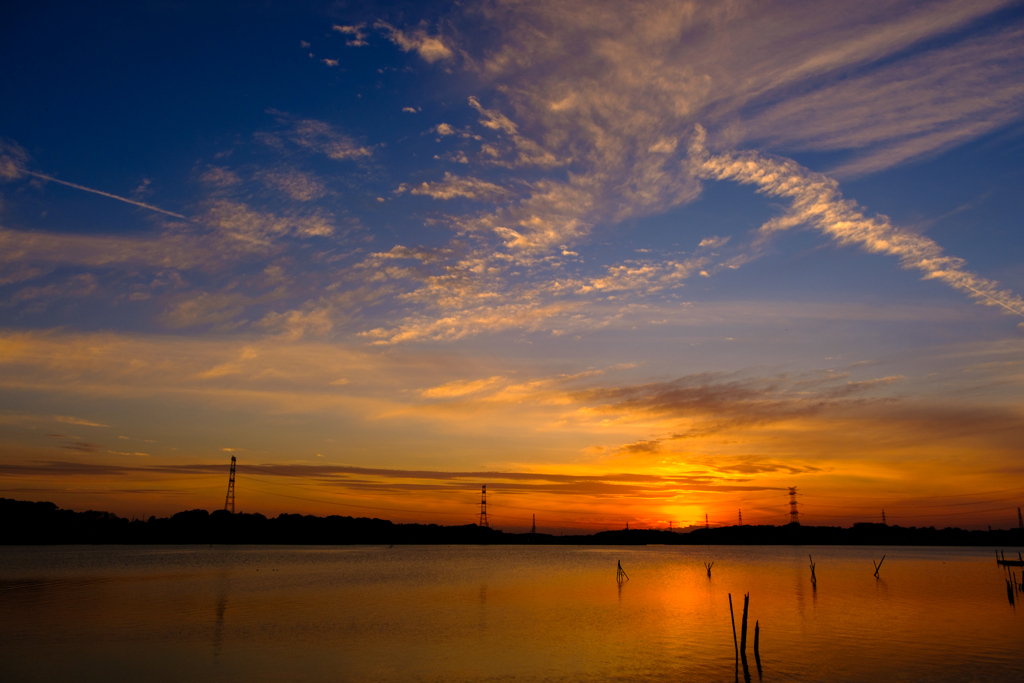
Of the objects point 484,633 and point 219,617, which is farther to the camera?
point 219,617

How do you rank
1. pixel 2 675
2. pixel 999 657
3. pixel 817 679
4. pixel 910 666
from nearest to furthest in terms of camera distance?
pixel 2 675
pixel 817 679
pixel 910 666
pixel 999 657

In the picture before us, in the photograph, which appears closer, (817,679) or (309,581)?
(817,679)

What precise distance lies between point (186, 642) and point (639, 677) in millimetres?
23191

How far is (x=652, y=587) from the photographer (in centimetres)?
7075

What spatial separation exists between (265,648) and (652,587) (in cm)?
4997

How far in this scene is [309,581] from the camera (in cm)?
7312

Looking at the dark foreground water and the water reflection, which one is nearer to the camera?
the dark foreground water

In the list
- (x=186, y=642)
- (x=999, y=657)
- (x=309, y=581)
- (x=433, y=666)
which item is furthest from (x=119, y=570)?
(x=999, y=657)

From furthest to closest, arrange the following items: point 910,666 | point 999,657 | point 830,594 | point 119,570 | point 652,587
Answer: point 119,570, point 652,587, point 830,594, point 999,657, point 910,666

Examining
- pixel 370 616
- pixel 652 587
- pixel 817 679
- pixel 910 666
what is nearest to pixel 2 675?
pixel 370 616

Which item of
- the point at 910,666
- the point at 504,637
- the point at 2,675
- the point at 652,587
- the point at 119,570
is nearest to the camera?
the point at 2,675

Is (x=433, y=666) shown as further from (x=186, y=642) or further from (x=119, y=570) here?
(x=119, y=570)

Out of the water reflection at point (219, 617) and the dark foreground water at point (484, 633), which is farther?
the water reflection at point (219, 617)

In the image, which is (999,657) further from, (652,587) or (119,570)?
(119,570)
